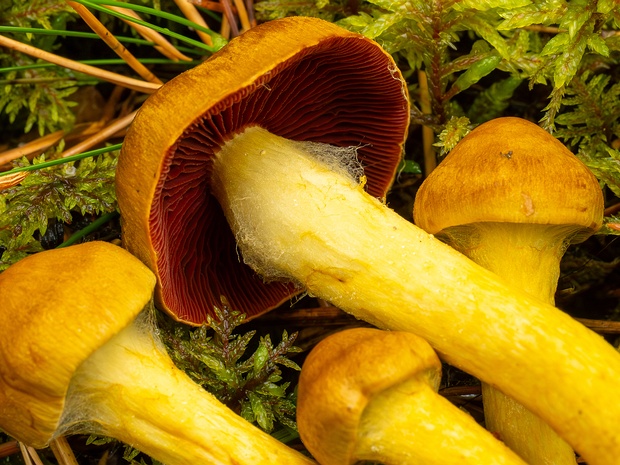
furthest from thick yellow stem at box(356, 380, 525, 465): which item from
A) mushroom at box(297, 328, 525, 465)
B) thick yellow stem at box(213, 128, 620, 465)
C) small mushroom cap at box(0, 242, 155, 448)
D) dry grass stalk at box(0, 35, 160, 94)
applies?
dry grass stalk at box(0, 35, 160, 94)

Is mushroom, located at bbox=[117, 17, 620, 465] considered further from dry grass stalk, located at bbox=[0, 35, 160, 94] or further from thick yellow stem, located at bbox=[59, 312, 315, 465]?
dry grass stalk, located at bbox=[0, 35, 160, 94]

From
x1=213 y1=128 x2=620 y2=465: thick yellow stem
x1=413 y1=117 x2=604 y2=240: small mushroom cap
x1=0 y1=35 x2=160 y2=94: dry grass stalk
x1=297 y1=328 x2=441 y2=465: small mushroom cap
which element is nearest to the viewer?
x1=297 y1=328 x2=441 y2=465: small mushroom cap

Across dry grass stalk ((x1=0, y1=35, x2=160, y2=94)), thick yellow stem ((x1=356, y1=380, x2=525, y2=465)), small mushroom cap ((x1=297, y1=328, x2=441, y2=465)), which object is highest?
dry grass stalk ((x1=0, y1=35, x2=160, y2=94))

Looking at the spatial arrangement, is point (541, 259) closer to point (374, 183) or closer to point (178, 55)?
point (374, 183)

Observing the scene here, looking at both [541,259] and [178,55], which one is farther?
[178,55]

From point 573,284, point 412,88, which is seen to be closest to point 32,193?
point 412,88

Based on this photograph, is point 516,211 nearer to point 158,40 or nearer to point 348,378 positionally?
point 348,378
